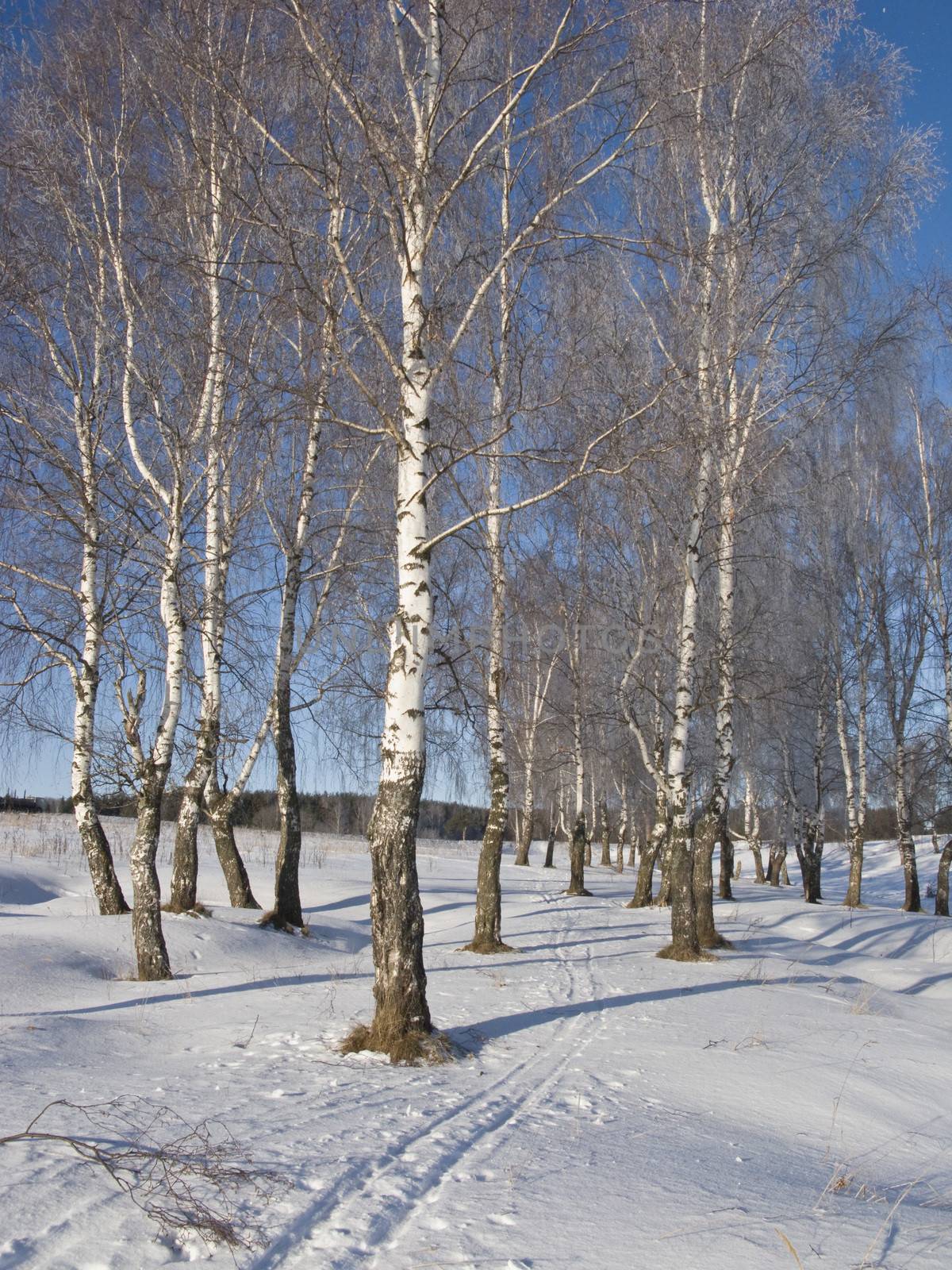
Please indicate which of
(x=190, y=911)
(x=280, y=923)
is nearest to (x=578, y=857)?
(x=280, y=923)

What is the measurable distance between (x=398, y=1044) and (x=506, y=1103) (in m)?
1.15

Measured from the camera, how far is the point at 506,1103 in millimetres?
4781

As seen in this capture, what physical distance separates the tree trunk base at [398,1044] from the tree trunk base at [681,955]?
6562mm

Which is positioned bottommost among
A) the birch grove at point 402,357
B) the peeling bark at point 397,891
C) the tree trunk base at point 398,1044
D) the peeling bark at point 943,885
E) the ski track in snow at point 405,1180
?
the peeling bark at point 943,885

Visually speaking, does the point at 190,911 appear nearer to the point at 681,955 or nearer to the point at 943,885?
the point at 681,955

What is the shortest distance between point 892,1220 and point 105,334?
32.9 feet

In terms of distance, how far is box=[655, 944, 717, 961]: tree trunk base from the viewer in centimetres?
1173

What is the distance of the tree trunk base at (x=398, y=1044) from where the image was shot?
224 inches

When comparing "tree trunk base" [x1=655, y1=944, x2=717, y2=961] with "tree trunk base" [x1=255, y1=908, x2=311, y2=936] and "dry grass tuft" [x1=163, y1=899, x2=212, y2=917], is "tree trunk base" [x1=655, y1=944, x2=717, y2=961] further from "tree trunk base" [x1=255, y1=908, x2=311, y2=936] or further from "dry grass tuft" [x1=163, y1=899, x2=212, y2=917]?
"dry grass tuft" [x1=163, y1=899, x2=212, y2=917]

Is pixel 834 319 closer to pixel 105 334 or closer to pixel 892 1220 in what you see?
pixel 105 334

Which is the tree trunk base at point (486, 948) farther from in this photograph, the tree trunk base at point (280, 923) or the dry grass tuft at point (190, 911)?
the dry grass tuft at point (190, 911)

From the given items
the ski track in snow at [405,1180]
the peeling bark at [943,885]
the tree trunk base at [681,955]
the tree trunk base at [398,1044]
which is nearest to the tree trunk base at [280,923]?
the tree trunk base at [681,955]

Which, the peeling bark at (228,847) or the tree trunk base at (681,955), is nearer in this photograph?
the tree trunk base at (681,955)

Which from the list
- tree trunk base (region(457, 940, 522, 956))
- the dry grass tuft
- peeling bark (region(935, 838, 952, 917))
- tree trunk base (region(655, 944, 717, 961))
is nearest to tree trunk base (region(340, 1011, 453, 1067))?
tree trunk base (region(457, 940, 522, 956))
